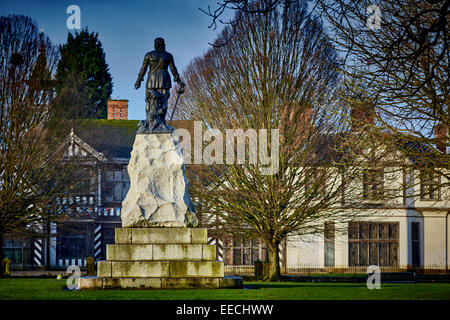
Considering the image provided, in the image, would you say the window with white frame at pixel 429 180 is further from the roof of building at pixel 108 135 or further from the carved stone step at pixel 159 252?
the roof of building at pixel 108 135

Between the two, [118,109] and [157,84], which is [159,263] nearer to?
[157,84]

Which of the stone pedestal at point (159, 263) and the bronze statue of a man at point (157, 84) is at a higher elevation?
the bronze statue of a man at point (157, 84)

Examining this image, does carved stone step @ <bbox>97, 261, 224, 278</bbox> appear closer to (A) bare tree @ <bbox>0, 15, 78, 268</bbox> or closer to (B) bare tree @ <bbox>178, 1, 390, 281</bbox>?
(B) bare tree @ <bbox>178, 1, 390, 281</bbox>

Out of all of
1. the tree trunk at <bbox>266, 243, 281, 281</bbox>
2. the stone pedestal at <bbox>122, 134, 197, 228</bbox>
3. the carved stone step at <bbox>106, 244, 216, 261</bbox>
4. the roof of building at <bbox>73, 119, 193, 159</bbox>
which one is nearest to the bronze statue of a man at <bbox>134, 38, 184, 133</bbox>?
the stone pedestal at <bbox>122, 134, 197, 228</bbox>

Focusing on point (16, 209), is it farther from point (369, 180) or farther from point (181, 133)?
point (369, 180)

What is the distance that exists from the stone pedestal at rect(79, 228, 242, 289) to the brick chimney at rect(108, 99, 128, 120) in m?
34.7

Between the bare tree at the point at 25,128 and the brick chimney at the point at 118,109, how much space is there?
20090 mm

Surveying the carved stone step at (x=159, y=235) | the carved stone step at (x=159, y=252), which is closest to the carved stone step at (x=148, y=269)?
the carved stone step at (x=159, y=252)

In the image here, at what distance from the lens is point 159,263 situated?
15.6 m

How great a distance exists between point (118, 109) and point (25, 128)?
71.0ft

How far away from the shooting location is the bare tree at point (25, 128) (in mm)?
27719

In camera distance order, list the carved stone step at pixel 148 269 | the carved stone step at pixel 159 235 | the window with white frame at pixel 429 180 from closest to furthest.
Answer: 1. the carved stone step at pixel 148 269
2. the carved stone step at pixel 159 235
3. the window with white frame at pixel 429 180

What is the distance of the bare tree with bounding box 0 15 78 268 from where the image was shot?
2772 centimetres
